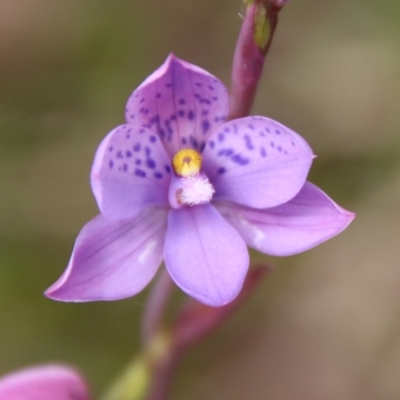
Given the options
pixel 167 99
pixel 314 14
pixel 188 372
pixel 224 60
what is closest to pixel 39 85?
pixel 224 60

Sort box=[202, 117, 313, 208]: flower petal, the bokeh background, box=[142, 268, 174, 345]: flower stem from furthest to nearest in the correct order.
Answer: the bokeh background
box=[142, 268, 174, 345]: flower stem
box=[202, 117, 313, 208]: flower petal

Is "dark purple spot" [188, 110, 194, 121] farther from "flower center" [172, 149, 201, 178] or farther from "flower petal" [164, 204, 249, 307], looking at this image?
"flower petal" [164, 204, 249, 307]

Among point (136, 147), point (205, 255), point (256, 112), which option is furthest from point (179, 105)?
point (256, 112)

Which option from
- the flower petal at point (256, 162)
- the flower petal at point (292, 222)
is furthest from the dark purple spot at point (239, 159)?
the flower petal at point (292, 222)

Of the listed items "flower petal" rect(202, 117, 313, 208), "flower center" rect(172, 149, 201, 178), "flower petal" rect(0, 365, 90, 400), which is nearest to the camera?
"flower petal" rect(202, 117, 313, 208)

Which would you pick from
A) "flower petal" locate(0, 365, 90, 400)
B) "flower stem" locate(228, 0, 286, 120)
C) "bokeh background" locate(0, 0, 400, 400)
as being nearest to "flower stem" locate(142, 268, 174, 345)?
"flower petal" locate(0, 365, 90, 400)

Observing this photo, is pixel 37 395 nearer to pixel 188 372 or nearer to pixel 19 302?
pixel 19 302

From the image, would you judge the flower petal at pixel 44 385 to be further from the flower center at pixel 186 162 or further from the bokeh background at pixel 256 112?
the bokeh background at pixel 256 112
